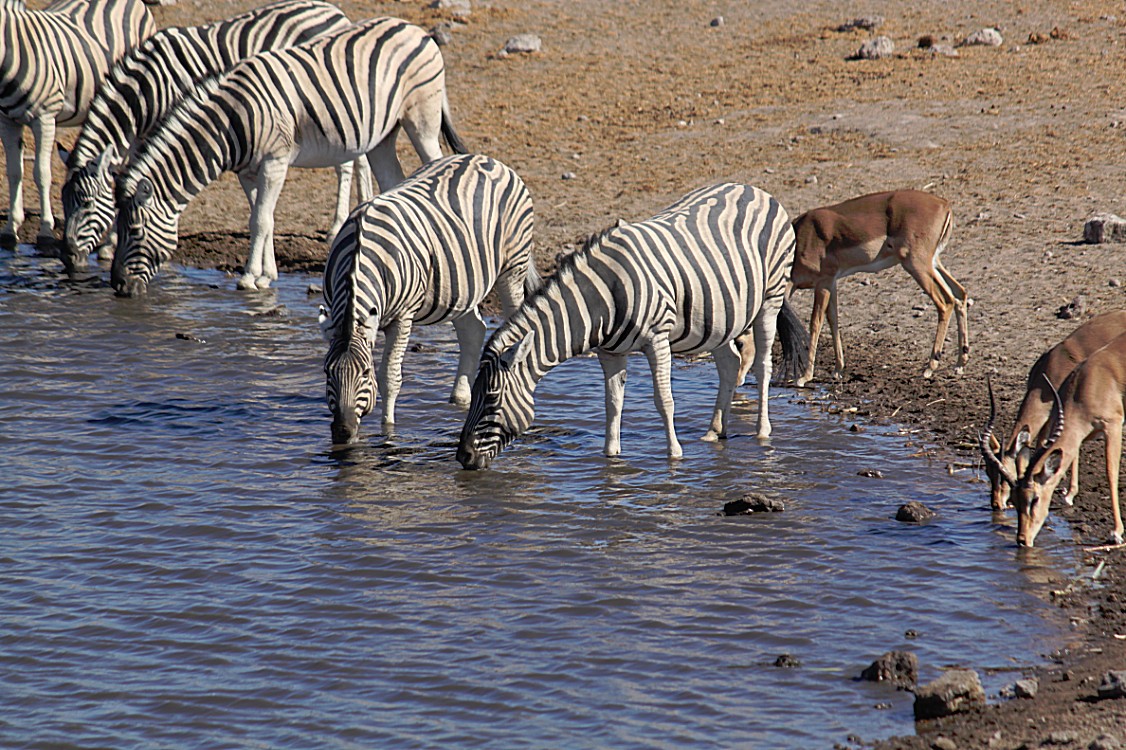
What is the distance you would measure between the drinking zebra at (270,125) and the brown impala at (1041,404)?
641cm

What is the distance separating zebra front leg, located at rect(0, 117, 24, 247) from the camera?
1510cm

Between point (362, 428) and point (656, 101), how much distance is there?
995 centimetres

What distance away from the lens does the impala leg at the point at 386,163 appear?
13.6 meters

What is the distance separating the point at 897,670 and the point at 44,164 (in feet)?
37.4

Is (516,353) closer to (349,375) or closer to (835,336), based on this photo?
(349,375)

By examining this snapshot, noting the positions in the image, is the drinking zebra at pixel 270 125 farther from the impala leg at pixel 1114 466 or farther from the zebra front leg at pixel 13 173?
the impala leg at pixel 1114 466

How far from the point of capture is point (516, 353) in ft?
29.6

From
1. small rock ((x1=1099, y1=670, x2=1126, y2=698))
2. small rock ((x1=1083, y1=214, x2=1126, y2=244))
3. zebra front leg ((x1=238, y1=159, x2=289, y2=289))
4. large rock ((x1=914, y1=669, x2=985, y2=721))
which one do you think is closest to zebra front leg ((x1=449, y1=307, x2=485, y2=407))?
zebra front leg ((x1=238, y1=159, x2=289, y2=289))

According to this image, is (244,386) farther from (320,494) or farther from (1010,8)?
(1010,8)

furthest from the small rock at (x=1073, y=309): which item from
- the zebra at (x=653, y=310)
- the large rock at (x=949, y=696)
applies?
the large rock at (x=949, y=696)

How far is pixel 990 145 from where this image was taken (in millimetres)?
16438

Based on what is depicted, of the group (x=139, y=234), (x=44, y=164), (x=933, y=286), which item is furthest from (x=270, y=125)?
(x=933, y=286)

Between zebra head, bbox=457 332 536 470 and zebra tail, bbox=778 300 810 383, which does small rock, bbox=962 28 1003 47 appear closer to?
zebra tail, bbox=778 300 810 383

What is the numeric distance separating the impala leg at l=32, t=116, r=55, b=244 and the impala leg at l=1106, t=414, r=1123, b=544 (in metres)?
10.9
